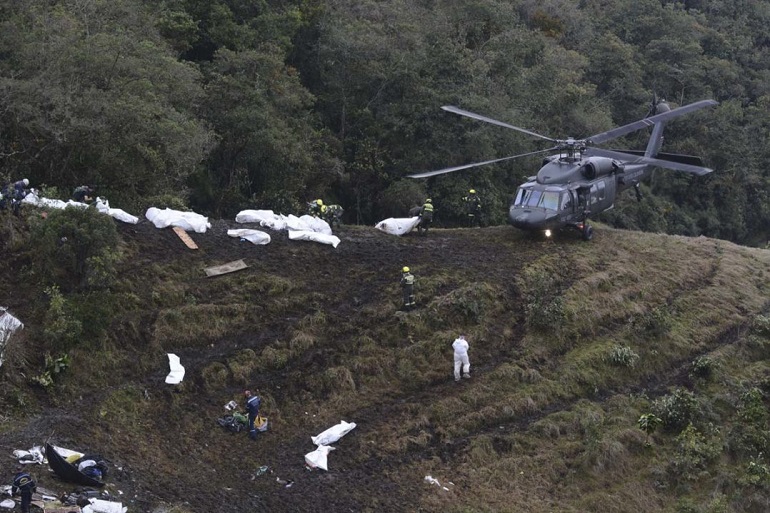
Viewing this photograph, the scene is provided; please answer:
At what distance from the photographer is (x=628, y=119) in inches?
2067

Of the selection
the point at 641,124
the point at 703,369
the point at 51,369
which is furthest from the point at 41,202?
the point at 641,124

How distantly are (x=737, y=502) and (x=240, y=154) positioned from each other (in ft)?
71.2

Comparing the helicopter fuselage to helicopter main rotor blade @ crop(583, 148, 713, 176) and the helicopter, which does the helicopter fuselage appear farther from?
helicopter main rotor blade @ crop(583, 148, 713, 176)

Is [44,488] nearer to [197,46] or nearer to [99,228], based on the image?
[99,228]

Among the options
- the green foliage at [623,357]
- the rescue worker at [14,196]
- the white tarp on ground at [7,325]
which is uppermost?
the rescue worker at [14,196]

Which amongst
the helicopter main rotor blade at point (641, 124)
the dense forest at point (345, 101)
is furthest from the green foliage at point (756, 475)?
the dense forest at point (345, 101)

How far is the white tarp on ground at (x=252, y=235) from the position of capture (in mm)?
21453

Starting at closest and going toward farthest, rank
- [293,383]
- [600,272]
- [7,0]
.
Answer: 1. [293,383]
2. [600,272]
3. [7,0]

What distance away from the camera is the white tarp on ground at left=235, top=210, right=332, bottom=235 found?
2238cm

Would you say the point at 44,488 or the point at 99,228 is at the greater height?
the point at 99,228

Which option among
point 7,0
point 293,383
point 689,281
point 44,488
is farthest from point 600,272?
point 7,0

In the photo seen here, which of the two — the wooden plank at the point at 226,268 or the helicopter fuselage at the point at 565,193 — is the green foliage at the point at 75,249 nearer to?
the wooden plank at the point at 226,268

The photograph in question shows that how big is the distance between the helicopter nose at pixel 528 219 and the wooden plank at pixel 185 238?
905 cm

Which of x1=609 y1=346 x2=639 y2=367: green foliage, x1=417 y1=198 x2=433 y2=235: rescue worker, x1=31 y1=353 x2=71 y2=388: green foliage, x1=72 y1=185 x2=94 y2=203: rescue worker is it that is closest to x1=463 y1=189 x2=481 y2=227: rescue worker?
x1=417 y1=198 x2=433 y2=235: rescue worker
